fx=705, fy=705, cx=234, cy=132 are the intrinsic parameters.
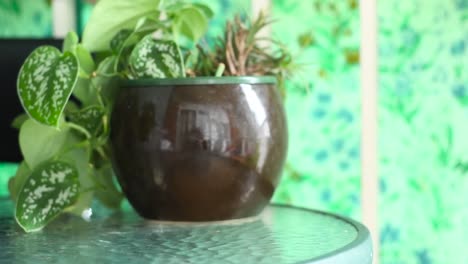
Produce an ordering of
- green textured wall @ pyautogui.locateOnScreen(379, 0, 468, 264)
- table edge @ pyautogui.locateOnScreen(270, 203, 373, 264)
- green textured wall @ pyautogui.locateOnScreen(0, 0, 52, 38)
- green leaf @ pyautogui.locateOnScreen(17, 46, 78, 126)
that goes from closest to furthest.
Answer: table edge @ pyautogui.locateOnScreen(270, 203, 373, 264) → green leaf @ pyautogui.locateOnScreen(17, 46, 78, 126) → green textured wall @ pyautogui.locateOnScreen(0, 0, 52, 38) → green textured wall @ pyautogui.locateOnScreen(379, 0, 468, 264)

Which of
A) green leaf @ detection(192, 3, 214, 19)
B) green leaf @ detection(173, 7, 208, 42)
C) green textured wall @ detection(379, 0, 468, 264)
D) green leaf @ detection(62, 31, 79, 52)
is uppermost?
green leaf @ detection(192, 3, 214, 19)

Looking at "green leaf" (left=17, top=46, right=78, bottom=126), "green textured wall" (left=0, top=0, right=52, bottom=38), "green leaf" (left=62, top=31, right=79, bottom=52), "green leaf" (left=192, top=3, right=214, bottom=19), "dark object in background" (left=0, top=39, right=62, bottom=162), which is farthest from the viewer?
"green textured wall" (left=0, top=0, right=52, bottom=38)

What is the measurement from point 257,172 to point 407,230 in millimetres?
1126

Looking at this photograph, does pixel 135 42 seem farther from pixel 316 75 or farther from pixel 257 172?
→ pixel 316 75

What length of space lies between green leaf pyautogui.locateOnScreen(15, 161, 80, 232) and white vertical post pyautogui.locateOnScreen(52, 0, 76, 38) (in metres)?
0.91

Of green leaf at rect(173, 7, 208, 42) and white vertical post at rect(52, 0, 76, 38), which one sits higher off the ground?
white vertical post at rect(52, 0, 76, 38)

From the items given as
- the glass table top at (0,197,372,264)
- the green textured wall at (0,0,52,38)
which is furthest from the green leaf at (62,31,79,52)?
the green textured wall at (0,0,52,38)

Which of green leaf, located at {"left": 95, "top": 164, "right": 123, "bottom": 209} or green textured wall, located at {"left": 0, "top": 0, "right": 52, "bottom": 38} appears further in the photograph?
green textured wall, located at {"left": 0, "top": 0, "right": 52, "bottom": 38}

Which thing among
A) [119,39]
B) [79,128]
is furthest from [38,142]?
[119,39]

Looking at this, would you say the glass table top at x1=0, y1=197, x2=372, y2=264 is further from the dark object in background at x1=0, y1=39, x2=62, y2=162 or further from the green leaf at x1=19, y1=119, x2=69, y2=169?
the dark object in background at x1=0, y1=39, x2=62, y2=162

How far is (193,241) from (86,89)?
30 cm

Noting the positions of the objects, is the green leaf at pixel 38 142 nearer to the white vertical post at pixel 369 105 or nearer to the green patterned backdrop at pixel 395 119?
the green patterned backdrop at pixel 395 119

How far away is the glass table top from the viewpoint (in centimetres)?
63

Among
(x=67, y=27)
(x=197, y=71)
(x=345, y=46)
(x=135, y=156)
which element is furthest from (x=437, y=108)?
(x=135, y=156)
